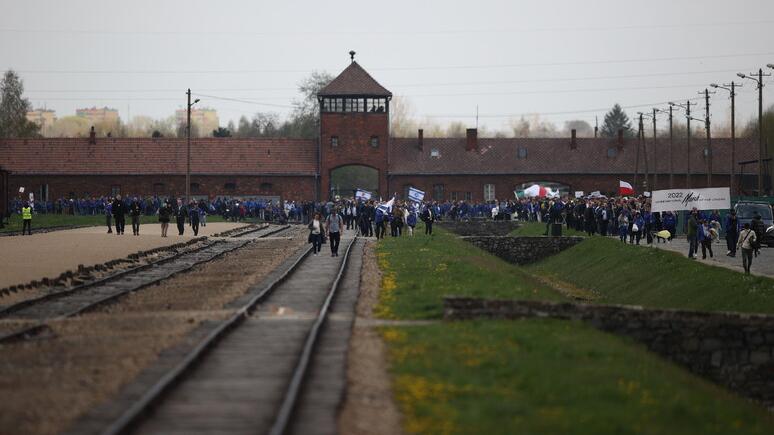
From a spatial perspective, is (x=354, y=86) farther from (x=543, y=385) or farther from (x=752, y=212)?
(x=543, y=385)

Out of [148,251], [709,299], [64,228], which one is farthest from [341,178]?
[709,299]

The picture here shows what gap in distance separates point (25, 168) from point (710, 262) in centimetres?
6500

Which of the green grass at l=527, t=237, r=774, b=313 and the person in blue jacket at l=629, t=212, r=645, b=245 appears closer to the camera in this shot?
the green grass at l=527, t=237, r=774, b=313

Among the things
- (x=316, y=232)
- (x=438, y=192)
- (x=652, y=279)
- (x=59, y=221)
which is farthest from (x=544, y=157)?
(x=652, y=279)

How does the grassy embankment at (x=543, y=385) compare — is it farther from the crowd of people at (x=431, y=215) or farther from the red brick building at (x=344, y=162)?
the red brick building at (x=344, y=162)

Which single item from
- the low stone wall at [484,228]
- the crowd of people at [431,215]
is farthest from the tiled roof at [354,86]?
the low stone wall at [484,228]

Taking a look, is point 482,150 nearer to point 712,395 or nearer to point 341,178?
point 341,178

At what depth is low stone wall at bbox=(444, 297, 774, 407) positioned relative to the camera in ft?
66.2

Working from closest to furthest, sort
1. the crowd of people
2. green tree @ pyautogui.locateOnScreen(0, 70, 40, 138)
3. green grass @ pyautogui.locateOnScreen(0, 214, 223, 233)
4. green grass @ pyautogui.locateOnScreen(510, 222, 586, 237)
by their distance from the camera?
the crowd of people → green grass @ pyautogui.locateOnScreen(510, 222, 586, 237) → green grass @ pyautogui.locateOnScreen(0, 214, 223, 233) → green tree @ pyautogui.locateOnScreen(0, 70, 40, 138)

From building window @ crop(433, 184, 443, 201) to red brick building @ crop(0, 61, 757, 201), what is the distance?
0.24 ft

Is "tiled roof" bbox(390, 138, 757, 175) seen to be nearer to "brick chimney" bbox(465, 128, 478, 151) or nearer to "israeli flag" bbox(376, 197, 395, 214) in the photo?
"brick chimney" bbox(465, 128, 478, 151)

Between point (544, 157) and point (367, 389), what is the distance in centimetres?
8382

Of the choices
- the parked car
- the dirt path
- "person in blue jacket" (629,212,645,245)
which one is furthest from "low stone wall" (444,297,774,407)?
the parked car

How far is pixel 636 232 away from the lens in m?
52.5
